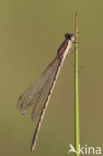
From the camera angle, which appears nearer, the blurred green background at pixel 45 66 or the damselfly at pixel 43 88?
the damselfly at pixel 43 88

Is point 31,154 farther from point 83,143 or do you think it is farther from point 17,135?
point 83,143

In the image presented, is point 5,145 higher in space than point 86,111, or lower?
lower

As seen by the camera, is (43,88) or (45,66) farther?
(45,66)

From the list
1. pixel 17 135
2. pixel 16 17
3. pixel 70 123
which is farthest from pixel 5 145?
pixel 16 17

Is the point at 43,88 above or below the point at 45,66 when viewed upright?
below

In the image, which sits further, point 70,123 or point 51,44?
point 51,44

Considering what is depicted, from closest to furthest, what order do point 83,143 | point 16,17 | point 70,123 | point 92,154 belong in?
point 92,154
point 83,143
point 70,123
point 16,17

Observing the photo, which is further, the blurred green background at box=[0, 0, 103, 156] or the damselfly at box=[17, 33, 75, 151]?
the blurred green background at box=[0, 0, 103, 156]

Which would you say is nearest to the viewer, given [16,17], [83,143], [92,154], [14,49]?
[92,154]
